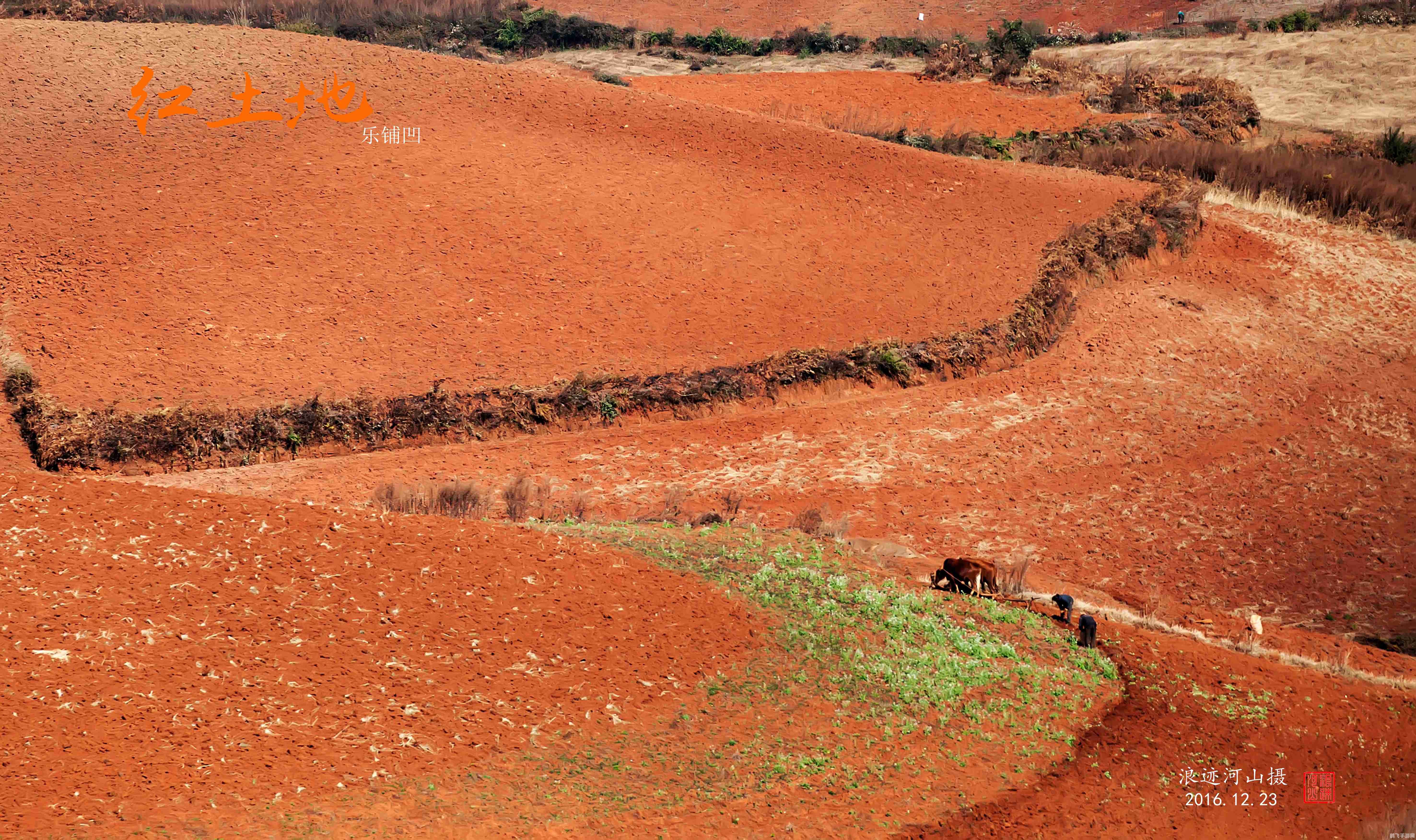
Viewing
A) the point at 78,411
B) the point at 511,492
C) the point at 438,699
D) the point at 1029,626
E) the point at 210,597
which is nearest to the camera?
the point at 438,699

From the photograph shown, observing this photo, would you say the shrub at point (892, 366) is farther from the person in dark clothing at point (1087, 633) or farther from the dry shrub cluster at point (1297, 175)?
the dry shrub cluster at point (1297, 175)

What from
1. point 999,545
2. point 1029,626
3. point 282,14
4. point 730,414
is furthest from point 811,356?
point 282,14

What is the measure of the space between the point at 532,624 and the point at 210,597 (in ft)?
6.90

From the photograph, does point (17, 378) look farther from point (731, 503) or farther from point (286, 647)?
point (286, 647)

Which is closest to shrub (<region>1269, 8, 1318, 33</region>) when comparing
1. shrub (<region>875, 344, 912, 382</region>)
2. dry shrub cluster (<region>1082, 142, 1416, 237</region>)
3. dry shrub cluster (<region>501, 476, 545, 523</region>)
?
dry shrub cluster (<region>1082, 142, 1416, 237</region>)

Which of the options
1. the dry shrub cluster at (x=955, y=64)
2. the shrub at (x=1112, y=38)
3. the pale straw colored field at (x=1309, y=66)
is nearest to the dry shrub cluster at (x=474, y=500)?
the dry shrub cluster at (x=955, y=64)

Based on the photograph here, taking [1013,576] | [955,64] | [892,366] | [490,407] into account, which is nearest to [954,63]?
[955,64]

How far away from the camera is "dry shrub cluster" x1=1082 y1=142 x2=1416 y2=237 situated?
21.6 meters

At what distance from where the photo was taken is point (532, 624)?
8.12 metres

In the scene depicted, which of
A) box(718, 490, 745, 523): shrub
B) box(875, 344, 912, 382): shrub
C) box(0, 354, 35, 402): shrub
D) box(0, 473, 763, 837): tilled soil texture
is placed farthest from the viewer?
box(875, 344, 912, 382): shrub

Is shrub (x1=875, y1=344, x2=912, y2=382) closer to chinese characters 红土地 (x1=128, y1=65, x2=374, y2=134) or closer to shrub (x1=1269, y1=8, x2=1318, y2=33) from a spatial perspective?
chinese characters 红土地 (x1=128, y1=65, x2=374, y2=134)

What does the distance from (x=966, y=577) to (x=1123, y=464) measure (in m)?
5.03

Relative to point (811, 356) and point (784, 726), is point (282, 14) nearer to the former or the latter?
point (811, 356)

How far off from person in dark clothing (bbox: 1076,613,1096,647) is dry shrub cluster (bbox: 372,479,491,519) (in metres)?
5.65
